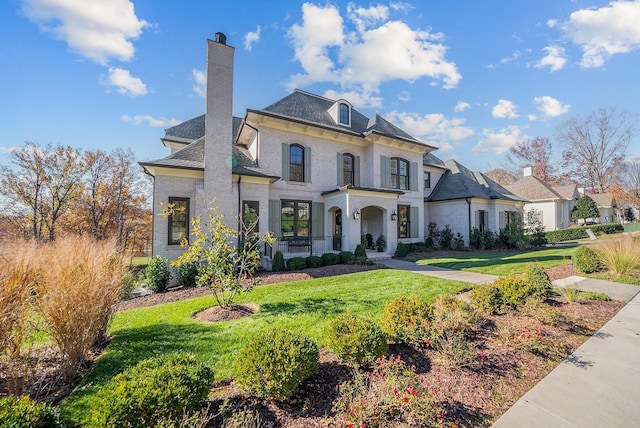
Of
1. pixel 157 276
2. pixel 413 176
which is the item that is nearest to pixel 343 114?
pixel 413 176

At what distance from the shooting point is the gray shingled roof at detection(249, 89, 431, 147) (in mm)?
13741

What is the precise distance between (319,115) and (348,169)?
3.62 meters

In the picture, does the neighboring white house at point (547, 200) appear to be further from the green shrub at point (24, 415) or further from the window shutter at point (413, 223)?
the green shrub at point (24, 415)

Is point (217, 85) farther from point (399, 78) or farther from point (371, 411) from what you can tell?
point (371, 411)

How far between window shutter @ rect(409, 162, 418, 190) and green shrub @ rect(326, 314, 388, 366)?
1559 cm

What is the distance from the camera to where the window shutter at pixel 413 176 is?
17.5 m

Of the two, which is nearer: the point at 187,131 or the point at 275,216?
the point at 275,216

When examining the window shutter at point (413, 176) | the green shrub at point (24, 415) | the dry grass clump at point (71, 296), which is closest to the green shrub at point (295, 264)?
the dry grass clump at point (71, 296)

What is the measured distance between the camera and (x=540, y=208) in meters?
28.0

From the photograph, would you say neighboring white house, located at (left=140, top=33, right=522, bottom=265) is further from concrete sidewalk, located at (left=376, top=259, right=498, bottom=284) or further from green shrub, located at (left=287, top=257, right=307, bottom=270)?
concrete sidewalk, located at (left=376, top=259, right=498, bottom=284)

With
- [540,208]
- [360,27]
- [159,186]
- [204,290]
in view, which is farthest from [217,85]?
[540,208]

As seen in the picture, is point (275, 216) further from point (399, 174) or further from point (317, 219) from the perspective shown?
point (399, 174)

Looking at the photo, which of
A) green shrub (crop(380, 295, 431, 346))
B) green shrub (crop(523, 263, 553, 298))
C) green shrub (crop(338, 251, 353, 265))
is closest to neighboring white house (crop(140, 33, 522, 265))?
green shrub (crop(338, 251, 353, 265))

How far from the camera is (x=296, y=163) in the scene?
1384 cm
